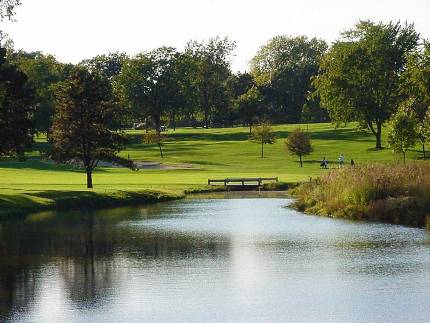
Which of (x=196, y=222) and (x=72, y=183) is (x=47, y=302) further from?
(x=72, y=183)

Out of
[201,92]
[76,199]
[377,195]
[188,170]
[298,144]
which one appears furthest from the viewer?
[201,92]

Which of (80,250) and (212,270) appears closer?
(212,270)

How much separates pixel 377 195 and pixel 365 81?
3047 inches

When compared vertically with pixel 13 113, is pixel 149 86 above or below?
above

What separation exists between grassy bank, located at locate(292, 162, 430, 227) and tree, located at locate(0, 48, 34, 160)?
20980mm

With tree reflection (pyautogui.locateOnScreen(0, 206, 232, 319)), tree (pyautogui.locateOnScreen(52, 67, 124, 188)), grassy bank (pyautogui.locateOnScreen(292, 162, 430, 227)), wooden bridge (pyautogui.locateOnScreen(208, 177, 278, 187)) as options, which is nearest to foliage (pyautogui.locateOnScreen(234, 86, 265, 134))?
wooden bridge (pyautogui.locateOnScreen(208, 177, 278, 187))

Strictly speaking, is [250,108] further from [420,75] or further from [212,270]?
[212,270]

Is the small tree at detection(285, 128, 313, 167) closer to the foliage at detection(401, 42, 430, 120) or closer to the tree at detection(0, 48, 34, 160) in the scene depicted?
the foliage at detection(401, 42, 430, 120)

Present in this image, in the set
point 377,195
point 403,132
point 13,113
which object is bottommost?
point 377,195

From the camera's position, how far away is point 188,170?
4220 inches

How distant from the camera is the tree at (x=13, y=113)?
64.8 meters

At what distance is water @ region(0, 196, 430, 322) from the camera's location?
86.2 feet

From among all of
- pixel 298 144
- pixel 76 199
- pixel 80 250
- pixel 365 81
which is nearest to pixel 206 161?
pixel 298 144

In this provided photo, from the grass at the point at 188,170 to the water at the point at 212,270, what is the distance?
49.3 ft
